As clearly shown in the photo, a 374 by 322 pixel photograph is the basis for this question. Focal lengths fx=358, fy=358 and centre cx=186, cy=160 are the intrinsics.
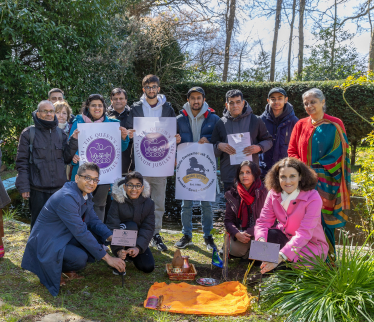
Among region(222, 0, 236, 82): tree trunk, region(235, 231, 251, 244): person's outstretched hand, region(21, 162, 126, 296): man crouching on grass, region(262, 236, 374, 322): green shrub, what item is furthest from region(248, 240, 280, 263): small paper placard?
region(222, 0, 236, 82): tree trunk

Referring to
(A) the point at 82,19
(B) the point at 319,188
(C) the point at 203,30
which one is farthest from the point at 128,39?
(B) the point at 319,188

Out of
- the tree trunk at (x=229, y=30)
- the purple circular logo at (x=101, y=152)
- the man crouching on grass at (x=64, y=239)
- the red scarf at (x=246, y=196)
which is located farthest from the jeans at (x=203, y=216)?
the tree trunk at (x=229, y=30)

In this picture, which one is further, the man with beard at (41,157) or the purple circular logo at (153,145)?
the purple circular logo at (153,145)

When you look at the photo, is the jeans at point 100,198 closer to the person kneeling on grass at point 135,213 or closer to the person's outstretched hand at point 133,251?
the person kneeling on grass at point 135,213

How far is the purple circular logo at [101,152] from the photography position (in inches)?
177

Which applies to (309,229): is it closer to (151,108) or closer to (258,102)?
(151,108)

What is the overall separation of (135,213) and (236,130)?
1.63 meters

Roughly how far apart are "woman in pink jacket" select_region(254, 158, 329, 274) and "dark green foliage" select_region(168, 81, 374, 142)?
9901 millimetres

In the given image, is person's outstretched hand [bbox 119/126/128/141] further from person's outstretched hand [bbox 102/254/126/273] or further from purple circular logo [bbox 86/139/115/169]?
person's outstretched hand [bbox 102/254/126/273]

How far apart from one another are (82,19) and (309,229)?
9212mm

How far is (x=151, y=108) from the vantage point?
475 centimetres

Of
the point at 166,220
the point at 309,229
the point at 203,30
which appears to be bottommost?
the point at 166,220

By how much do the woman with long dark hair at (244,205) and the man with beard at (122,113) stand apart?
4.96ft

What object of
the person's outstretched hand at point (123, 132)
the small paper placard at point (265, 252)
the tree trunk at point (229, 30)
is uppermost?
the tree trunk at point (229, 30)
